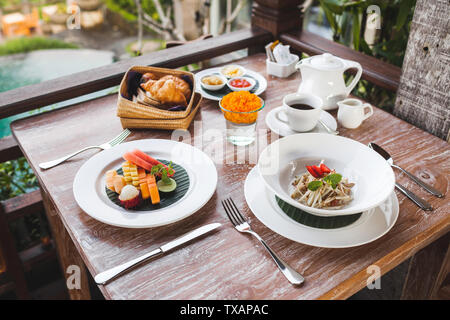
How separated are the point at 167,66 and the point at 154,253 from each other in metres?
1.01

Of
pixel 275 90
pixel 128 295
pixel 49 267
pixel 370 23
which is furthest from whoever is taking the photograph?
pixel 370 23

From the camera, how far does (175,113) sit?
50.2 inches

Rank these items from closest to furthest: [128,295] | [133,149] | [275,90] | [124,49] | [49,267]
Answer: [128,295] < [133,149] < [275,90] < [49,267] < [124,49]

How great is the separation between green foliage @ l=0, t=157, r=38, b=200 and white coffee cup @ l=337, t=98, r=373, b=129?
1561 millimetres

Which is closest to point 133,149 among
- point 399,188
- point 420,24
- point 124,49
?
point 399,188

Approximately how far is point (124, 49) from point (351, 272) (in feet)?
17.7

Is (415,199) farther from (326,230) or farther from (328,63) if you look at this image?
(328,63)

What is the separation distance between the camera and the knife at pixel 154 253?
32.8 inches

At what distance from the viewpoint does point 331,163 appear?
1.10 metres

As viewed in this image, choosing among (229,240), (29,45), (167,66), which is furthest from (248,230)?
(29,45)

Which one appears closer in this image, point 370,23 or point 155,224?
point 155,224

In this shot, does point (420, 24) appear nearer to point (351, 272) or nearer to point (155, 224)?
point (351, 272)

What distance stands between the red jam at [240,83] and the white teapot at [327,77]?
20 cm

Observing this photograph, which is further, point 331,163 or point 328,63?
point 328,63
